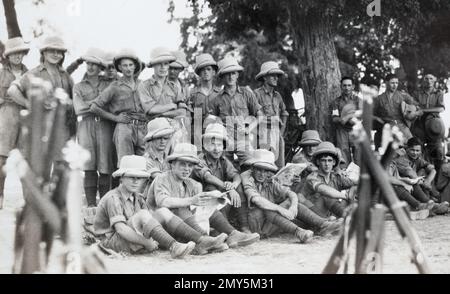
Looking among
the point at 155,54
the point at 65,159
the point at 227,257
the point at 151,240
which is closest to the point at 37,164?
the point at 65,159

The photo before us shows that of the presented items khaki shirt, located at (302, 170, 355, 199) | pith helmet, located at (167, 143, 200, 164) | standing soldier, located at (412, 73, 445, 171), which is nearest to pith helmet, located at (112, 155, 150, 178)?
pith helmet, located at (167, 143, 200, 164)

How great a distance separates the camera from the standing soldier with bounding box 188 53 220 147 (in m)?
7.29

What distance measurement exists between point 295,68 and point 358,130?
10.2 m

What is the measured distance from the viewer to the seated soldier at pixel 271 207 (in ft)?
20.1

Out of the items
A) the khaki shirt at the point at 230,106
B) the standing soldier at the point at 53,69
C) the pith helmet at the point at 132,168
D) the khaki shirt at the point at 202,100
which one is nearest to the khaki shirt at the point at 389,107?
the khaki shirt at the point at 230,106

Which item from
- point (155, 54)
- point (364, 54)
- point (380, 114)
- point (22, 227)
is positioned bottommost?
point (22, 227)

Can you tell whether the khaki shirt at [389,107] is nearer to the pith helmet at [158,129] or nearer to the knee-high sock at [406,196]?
the knee-high sock at [406,196]

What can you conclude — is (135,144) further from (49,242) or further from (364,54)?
(364,54)

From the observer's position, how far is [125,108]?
672 centimetres

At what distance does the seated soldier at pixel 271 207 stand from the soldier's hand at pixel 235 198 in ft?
0.36

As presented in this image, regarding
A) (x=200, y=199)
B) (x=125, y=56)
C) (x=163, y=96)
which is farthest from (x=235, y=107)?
(x=200, y=199)

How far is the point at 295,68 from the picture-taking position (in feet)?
47.1

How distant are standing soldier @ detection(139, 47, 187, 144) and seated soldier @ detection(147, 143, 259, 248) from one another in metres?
0.84

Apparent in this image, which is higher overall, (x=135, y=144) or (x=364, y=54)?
(x=364, y=54)
